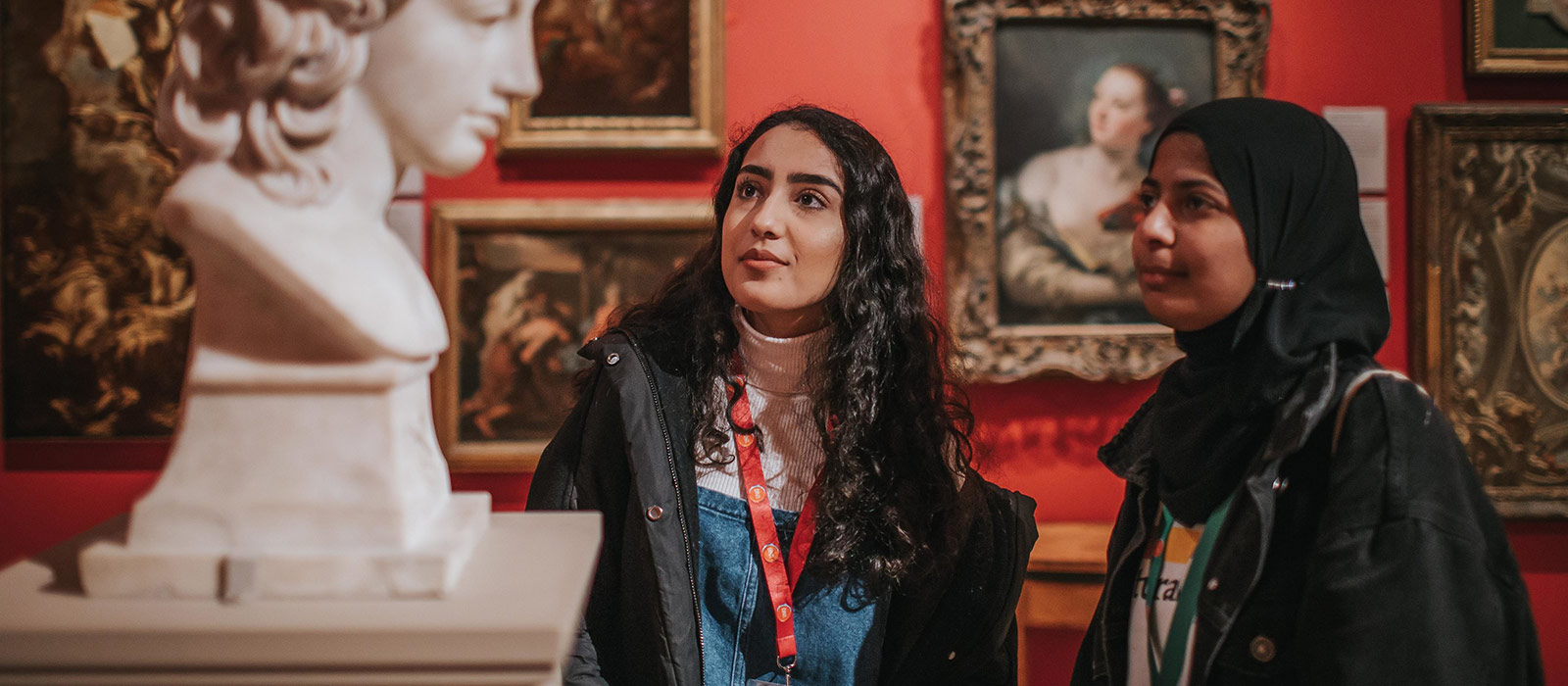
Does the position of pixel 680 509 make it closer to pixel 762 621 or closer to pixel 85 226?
pixel 762 621

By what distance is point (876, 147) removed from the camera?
1931mm

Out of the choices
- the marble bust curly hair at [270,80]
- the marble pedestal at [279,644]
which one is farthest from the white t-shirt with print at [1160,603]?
the marble bust curly hair at [270,80]

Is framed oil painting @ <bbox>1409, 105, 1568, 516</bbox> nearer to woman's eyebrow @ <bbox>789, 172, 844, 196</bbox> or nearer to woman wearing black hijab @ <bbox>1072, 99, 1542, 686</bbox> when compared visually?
woman wearing black hijab @ <bbox>1072, 99, 1542, 686</bbox>

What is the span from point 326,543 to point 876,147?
1.27m

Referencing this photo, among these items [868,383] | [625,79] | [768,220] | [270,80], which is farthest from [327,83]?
[625,79]

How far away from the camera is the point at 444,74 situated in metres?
1.01

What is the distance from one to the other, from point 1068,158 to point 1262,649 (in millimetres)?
1977

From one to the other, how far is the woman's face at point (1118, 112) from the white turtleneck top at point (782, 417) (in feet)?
5.41

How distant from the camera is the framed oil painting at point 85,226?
9.80 feet

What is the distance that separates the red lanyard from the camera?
67.1 inches

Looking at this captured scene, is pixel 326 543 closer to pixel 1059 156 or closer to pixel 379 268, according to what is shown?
pixel 379 268

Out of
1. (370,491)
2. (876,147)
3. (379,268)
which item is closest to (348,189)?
(379,268)

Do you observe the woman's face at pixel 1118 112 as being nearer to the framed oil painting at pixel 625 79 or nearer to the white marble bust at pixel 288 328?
the framed oil painting at pixel 625 79

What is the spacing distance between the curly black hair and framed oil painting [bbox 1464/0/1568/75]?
2.25m
